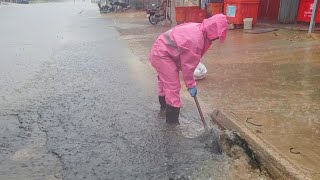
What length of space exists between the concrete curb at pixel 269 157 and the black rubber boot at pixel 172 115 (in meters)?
0.65

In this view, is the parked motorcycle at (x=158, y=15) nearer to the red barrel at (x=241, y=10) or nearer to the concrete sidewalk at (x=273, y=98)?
the red barrel at (x=241, y=10)

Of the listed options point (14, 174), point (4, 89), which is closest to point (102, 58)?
point (4, 89)

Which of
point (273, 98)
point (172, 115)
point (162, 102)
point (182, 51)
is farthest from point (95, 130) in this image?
point (273, 98)

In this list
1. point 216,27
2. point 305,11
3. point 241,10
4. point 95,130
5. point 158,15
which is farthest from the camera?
point 158,15

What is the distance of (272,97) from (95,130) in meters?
2.61

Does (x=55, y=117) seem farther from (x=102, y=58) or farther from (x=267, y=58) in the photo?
(x=267, y=58)

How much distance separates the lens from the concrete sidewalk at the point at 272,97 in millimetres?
3264

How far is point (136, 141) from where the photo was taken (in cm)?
390

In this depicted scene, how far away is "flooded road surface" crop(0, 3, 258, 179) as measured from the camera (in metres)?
3.32

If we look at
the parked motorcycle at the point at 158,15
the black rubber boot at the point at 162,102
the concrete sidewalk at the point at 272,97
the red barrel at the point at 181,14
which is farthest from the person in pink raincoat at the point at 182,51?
the parked motorcycle at the point at 158,15

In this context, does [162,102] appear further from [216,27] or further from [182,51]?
[216,27]

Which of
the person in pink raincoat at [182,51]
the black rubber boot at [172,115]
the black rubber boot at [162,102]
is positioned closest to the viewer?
the person in pink raincoat at [182,51]

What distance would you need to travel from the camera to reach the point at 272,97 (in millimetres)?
5086

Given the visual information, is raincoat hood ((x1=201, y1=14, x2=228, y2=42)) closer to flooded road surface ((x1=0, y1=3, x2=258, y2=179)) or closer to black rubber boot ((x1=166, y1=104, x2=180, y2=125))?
black rubber boot ((x1=166, y1=104, x2=180, y2=125))
